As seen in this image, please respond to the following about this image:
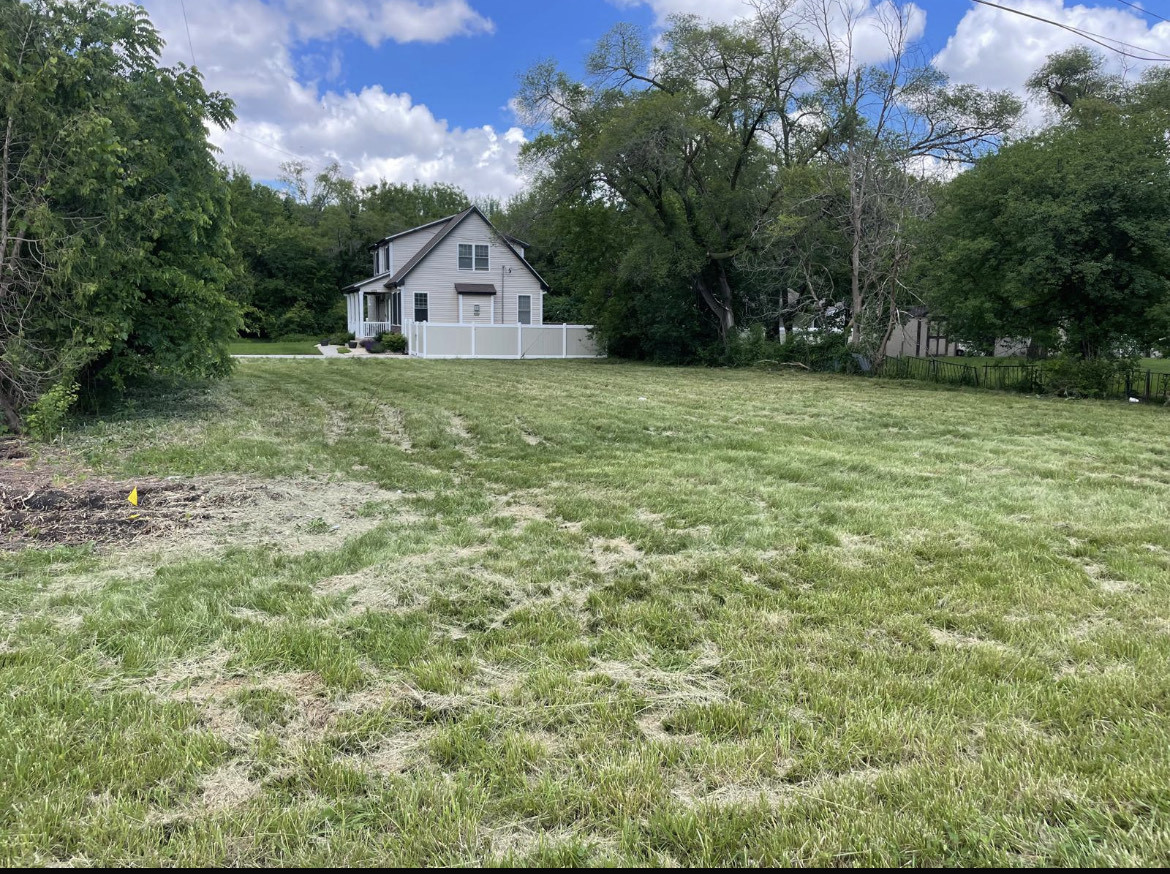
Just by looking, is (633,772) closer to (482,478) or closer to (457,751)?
(457,751)

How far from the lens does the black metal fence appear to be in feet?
43.6

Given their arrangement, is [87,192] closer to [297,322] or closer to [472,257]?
[472,257]

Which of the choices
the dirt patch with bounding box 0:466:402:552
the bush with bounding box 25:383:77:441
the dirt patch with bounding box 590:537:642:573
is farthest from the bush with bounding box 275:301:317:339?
the dirt patch with bounding box 590:537:642:573

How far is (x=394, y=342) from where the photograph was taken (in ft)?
91.2

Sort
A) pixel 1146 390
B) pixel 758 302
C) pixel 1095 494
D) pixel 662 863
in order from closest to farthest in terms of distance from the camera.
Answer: pixel 662 863 < pixel 1095 494 < pixel 1146 390 < pixel 758 302

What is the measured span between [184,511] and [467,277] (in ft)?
84.1

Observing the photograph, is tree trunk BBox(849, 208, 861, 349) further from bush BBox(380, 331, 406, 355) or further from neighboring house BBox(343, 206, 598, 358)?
bush BBox(380, 331, 406, 355)

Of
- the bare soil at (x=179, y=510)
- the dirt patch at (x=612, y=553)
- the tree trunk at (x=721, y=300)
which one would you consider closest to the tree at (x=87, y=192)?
the bare soil at (x=179, y=510)

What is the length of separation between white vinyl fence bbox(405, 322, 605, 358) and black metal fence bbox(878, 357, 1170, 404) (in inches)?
503

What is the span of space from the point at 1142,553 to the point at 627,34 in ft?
71.1

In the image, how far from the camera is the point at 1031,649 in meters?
2.99

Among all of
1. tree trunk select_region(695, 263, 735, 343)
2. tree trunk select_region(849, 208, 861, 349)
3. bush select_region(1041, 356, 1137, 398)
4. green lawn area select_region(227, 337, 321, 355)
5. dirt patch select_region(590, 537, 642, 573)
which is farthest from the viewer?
green lawn area select_region(227, 337, 321, 355)

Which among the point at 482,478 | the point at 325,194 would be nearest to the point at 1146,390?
the point at 482,478

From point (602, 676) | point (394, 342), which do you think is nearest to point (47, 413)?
point (602, 676)
